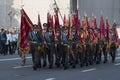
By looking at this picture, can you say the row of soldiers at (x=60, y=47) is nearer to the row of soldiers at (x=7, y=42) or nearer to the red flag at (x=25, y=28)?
the red flag at (x=25, y=28)

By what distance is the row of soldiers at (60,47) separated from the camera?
723 inches

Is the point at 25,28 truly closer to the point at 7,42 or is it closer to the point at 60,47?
the point at 60,47

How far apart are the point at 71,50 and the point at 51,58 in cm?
92

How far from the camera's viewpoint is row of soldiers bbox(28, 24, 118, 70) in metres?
18.4

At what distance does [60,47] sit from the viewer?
1917 centimetres

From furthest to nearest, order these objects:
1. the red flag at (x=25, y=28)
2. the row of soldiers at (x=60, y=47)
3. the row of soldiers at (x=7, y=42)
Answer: the row of soldiers at (x=7, y=42)
the red flag at (x=25, y=28)
the row of soldiers at (x=60, y=47)

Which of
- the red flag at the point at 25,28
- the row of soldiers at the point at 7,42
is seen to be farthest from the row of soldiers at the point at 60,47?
the row of soldiers at the point at 7,42

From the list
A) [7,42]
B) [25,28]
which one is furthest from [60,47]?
[7,42]

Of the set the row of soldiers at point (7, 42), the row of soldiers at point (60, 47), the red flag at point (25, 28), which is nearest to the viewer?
the row of soldiers at point (60, 47)

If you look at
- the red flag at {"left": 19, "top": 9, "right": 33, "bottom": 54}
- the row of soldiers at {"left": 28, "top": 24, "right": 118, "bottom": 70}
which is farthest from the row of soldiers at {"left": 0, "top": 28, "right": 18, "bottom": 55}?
the red flag at {"left": 19, "top": 9, "right": 33, "bottom": 54}

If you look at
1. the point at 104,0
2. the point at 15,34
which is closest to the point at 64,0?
the point at 104,0

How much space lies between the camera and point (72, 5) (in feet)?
230

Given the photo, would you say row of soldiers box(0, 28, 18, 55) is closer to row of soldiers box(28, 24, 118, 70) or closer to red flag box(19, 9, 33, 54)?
row of soldiers box(28, 24, 118, 70)

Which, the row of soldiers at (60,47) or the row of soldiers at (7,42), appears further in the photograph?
the row of soldiers at (7,42)
